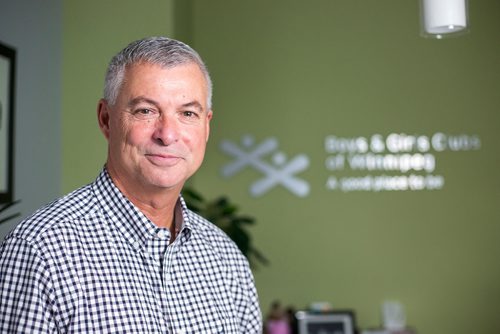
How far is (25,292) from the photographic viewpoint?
108 cm

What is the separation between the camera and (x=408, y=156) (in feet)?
13.1

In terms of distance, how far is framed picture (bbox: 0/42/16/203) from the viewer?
2527 millimetres

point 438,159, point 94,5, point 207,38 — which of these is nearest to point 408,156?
point 438,159

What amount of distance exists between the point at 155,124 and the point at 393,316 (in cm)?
298

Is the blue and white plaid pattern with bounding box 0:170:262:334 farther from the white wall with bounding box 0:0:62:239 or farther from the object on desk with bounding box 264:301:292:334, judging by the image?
the object on desk with bounding box 264:301:292:334

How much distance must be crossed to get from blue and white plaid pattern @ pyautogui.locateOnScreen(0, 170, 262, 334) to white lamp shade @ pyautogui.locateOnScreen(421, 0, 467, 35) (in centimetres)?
70

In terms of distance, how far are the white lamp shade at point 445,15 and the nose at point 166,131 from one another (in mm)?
659

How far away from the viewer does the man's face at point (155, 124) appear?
48.3 inches

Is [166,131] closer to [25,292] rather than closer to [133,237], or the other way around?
[133,237]

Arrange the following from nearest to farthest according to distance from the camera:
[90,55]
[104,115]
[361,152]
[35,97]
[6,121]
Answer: [104,115] < [6,121] < [35,97] < [90,55] < [361,152]

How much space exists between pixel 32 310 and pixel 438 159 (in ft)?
10.8

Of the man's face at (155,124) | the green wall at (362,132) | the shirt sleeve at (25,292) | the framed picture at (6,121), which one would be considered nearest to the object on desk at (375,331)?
the green wall at (362,132)

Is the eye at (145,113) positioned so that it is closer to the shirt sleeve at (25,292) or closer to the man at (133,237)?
the man at (133,237)

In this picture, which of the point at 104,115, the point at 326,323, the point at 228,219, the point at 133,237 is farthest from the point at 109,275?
the point at 326,323
